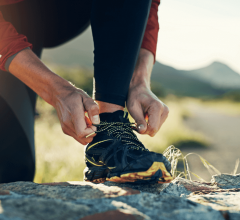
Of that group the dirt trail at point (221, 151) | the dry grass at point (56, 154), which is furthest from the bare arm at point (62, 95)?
the dirt trail at point (221, 151)

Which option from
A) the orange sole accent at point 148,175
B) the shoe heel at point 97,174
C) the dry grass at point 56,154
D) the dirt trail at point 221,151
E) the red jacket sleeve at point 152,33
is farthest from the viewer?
the dirt trail at point 221,151

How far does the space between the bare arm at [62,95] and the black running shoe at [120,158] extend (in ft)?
0.30

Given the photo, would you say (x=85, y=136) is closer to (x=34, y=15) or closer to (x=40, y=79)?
(x=40, y=79)

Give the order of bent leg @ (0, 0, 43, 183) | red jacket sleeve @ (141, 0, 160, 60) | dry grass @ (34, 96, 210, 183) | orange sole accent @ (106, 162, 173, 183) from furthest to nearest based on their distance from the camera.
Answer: dry grass @ (34, 96, 210, 183)
red jacket sleeve @ (141, 0, 160, 60)
bent leg @ (0, 0, 43, 183)
orange sole accent @ (106, 162, 173, 183)

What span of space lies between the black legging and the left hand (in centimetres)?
7

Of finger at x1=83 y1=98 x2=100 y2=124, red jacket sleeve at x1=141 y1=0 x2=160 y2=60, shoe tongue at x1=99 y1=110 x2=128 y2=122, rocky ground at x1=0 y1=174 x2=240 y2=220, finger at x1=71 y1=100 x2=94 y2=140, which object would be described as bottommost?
rocky ground at x1=0 y1=174 x2=240 y2=220

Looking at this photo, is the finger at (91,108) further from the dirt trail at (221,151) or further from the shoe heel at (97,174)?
the dirt trail at (221,151)

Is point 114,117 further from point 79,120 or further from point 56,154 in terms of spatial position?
point 56,154

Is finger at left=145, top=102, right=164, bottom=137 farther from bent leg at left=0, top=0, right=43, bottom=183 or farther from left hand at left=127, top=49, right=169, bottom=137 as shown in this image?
bent leg at left=0, top=0, right=43, bottom=183

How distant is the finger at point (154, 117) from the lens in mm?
967

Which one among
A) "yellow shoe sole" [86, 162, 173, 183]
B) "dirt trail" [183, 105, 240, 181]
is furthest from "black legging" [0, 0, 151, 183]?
"dirt trail" [183, 105, 240, 181]

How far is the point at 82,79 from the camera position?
591 cm

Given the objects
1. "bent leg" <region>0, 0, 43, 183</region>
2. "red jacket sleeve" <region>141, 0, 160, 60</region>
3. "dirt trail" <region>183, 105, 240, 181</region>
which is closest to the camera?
"bent leg" <region>0, 0, 43, 183</region>

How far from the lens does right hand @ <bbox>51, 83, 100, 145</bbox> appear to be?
0.78 metres
